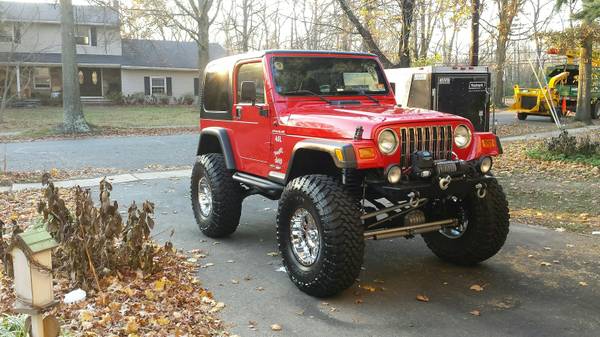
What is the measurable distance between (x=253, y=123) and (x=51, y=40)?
1353 inches

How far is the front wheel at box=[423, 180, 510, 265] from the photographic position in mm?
5145

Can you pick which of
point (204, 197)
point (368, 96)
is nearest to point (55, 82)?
point (204, 197)

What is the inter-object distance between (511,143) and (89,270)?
1331cm

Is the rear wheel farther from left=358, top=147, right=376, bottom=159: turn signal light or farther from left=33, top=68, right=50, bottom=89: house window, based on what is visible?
left=33, top=68, right=50, bottom=89: house window

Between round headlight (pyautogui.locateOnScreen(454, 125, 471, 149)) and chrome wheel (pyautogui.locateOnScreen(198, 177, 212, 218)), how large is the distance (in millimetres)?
3078

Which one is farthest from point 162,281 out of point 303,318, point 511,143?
point 511,143

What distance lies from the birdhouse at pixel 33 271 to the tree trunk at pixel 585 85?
18810mm

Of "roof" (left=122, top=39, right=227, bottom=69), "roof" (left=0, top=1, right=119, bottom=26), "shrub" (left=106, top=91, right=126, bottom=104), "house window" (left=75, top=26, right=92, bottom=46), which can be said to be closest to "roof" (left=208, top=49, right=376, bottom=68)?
"roof" (left=0, top=1, right=119, bottom=26)

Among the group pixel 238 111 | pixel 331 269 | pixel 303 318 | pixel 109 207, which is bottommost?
pixel 303 318

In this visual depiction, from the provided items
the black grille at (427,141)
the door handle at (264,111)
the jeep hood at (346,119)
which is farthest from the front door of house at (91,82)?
the black grille at (427,141)

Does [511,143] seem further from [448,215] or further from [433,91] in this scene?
[448,215]

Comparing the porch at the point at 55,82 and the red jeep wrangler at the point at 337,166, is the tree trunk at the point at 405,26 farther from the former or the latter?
the porch at the point at 55,82

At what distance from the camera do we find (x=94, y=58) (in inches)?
1451

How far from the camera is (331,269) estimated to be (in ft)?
14.5
